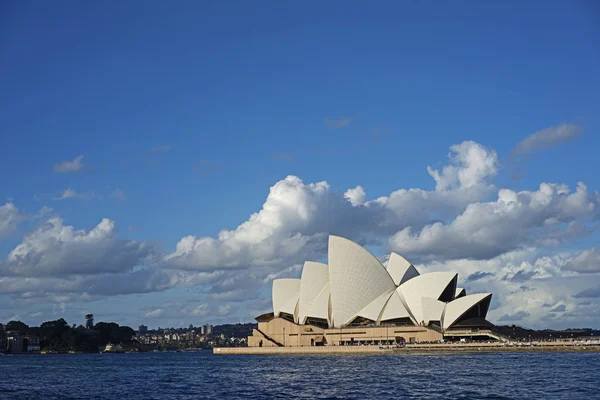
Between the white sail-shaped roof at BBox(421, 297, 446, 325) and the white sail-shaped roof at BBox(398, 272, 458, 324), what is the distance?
510 mm

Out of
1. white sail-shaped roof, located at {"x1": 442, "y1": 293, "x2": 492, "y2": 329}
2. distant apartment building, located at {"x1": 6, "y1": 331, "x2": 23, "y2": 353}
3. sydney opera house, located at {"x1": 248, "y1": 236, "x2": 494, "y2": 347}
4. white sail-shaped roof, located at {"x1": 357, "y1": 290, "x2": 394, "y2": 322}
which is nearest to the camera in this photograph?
white sail-shaped roof, located at {"x1": 442, "y1": 293, "x2": 492, "y2": 329}

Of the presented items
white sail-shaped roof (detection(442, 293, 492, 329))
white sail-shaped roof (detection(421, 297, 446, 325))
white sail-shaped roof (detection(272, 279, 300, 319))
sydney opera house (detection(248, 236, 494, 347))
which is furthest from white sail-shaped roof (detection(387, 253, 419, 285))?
white sail-shaped roof (detection(272, 279, 300, 319))

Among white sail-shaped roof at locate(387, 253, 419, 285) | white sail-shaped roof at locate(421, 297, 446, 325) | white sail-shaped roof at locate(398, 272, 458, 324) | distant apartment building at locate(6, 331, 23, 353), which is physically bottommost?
distant apartment building at locate(6, 331, 23, 353)

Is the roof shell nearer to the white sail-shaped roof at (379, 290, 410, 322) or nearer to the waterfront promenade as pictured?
the white sail-shaped roof at (379, 290, 410, 322)

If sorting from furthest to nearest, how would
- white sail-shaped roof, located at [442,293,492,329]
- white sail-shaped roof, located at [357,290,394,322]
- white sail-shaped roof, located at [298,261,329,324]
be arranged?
white sail-shaped roof, located at [298,261,329,324] → white sail-shaped roof, located at [357,290,394,322] → white sail-shaped roof, located at [442,293,492,329]

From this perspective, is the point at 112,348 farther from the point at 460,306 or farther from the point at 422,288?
the point at 460,306

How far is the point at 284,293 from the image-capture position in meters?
120

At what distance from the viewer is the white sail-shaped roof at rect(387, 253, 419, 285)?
343 ft

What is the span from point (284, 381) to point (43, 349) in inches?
5340

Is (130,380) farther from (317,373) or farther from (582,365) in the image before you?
(582,365)

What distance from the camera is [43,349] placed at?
561ft

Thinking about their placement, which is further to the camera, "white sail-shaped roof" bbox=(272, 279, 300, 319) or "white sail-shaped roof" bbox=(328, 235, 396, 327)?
"white sail-shaped roof" bbox=(272, 279, 300, 319)

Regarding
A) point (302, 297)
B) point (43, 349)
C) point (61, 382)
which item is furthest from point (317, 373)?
point (43, 349)

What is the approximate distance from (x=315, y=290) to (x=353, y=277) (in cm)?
1077
